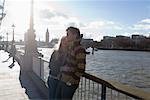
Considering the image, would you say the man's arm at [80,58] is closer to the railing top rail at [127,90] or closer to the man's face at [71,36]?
the man's face at [71,36]

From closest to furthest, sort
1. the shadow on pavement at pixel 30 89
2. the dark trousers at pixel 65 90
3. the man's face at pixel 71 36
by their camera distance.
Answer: the man's face at pixel 71 36 → the dark trousers at pixel 65 90 → the shadow on pavement at pixel 30 89

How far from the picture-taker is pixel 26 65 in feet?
56.9

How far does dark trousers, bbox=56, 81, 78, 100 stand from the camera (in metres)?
5.60

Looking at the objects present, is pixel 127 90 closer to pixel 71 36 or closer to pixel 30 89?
pixel 71 36

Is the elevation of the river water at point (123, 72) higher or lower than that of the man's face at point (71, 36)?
lower

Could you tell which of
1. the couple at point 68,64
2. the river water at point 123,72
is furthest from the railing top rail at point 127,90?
the river water at point 123,72

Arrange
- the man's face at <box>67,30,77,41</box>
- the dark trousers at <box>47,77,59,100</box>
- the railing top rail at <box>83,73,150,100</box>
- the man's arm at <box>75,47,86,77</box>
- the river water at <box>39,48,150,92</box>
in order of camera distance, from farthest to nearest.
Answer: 1. the river water at <box>39,48,150,92</box>
2. the dark trousers at <box>47,77,59,100</box>
3. the man's face at <box>67,30,77,41</box>
4. the man's arm at <box>75,47,86,77</box>
5. the railing top rail at <box>83,73,150,100</box>

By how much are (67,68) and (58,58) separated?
33 centimetres

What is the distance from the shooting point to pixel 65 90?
18.5 ft

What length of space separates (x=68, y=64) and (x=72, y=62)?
9cm

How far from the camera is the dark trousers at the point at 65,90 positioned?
18.4 ft

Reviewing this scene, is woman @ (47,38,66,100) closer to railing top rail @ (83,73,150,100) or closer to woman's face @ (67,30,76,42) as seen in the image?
woman's face @ (67,30,76,42)

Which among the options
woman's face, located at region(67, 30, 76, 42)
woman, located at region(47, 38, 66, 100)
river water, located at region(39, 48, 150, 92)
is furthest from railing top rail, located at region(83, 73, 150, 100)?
river water, located at region(39, 48, 150, 92)

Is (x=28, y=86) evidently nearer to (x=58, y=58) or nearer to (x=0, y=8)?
(x=58, y=58)
